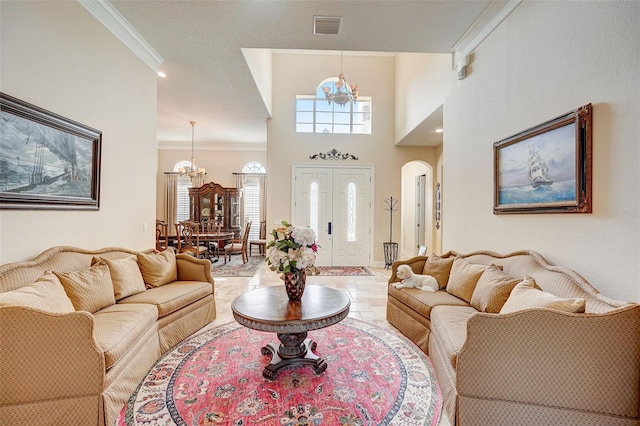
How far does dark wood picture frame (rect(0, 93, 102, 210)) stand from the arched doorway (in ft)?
19.7

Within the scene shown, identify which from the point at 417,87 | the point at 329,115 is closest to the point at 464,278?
the point at 417,87

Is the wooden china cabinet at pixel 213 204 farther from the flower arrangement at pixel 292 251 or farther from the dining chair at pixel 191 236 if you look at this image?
the flower arrangement at pixel 292 251

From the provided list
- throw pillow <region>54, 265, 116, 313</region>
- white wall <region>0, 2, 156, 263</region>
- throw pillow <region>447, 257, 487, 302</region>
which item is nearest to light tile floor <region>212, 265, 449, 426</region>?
throw pillow <region>447, 257, 487, 302</region>

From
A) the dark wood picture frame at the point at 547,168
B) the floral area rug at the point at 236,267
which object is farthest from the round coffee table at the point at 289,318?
the floral area rug at the point at 236,267

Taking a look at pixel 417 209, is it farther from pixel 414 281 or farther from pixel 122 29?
pixel 122 29

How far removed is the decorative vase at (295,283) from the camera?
2.51 m

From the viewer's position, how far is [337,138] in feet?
22.5

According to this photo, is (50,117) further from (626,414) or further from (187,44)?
(626,414)

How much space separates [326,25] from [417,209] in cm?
612

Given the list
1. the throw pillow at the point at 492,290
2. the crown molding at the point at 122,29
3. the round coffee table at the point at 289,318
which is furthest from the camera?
the crown molding at the point at 122,29

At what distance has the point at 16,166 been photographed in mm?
2105

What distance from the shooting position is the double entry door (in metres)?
6.79

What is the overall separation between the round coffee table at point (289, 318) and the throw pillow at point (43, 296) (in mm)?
1138

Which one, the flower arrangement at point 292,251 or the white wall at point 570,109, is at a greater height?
the white wall at point 570,109
